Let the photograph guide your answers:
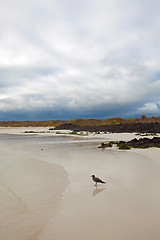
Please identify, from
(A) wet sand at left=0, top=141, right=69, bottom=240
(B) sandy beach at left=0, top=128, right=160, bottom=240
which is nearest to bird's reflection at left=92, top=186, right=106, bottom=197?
(B) sandy beach at left=0, top=128, right=160, bottom=240

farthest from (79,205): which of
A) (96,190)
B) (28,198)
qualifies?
(28,198)

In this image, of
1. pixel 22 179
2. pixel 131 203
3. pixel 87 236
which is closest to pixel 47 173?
pixel 22 179

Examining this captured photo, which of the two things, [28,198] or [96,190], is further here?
[96,190]

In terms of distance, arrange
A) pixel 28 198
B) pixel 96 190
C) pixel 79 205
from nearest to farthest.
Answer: pixel 79 205, pixel 28 198, pixel 96 190

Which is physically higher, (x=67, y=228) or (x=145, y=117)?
(x=145, y=117)

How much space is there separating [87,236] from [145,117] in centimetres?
7025

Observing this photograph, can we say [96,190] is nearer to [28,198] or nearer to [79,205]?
[79,205]

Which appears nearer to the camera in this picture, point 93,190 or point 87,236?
point 87,236

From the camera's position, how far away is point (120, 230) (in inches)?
173

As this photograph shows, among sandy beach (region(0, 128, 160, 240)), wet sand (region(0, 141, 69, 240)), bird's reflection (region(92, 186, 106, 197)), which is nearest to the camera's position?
sandy beach (region(0, 128, 160, 240))

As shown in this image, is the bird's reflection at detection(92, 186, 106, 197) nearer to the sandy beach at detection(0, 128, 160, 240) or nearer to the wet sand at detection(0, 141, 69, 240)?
the sandy beach at detection(0, 128, 160, 240)

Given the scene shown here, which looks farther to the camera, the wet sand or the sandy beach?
Answer: the wet sand

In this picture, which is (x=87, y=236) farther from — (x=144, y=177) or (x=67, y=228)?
(x=144, y=177)

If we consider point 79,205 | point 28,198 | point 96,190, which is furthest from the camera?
point 96,190
